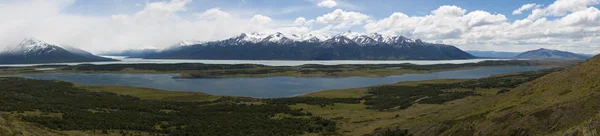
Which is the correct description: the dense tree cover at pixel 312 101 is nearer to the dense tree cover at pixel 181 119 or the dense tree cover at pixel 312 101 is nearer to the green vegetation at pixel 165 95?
the dense tree cover at pixel 181 119

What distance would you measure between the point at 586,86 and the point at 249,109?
63327 millimetres

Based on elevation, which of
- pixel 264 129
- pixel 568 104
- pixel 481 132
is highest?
pixel 568 104

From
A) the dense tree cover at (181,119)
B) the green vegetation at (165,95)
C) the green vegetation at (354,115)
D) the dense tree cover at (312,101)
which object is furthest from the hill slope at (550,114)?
the green vegetation at (165,95)

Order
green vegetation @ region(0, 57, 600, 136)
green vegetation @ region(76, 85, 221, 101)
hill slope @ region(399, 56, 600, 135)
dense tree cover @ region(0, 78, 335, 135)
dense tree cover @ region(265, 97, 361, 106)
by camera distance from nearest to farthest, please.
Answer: hill slope @ region(399, 56, 600, 135)
green vegetation @ region(0, 57, 600, 136)
dense tree cover @ region(0, 78, 335, 135)
dense tree cover @ region(265, 97, 361, 106)
green vegetation @ region(76, 85, 221, 101)

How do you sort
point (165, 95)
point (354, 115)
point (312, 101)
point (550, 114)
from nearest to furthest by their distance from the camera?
point (550, 114) < point (354, 115) < point (312, 101) < point (165, 95)

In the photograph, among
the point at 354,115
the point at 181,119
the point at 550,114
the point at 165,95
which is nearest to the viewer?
the point at 550,114

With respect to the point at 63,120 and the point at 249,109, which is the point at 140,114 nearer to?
the point at 63,120

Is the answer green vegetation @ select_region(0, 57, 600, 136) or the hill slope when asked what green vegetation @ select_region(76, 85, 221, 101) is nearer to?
green vegetation @ select_region(0, 57, 600, 136)

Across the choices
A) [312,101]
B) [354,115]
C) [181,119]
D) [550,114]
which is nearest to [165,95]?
[312,101]

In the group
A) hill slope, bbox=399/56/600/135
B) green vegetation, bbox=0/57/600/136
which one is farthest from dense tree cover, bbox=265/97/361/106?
hill slope, bbox=399/56/600/135

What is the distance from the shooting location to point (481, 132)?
127 feet

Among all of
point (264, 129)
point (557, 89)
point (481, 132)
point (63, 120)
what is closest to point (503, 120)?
point (481, 132)

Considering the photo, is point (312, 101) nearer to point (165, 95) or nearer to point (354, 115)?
point (354, 115)

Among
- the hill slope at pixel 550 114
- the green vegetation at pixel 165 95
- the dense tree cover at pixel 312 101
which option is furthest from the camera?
the green vegetation at pixel 165 95
